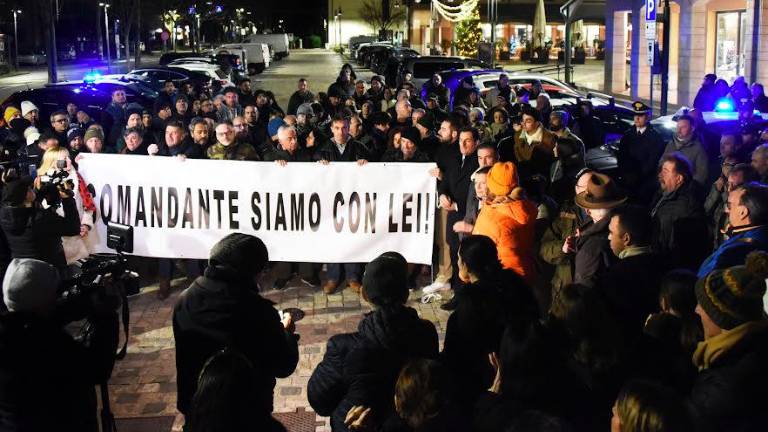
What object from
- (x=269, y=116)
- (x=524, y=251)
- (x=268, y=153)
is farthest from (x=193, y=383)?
(x=269, y=116)

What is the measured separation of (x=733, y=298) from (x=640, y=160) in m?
7.30

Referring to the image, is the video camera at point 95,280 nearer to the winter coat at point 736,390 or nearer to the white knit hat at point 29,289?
the white knit hat at point 29,289

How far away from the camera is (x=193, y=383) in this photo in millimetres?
4402

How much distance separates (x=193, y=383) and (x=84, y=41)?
3248 inches

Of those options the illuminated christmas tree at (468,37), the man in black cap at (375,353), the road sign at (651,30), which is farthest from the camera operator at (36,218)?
the illuminated christmas tree at (468,37)

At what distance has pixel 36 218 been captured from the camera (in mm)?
6676

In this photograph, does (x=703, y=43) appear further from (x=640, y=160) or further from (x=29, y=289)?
(x=29, y=289)

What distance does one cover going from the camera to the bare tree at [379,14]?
99.2 m

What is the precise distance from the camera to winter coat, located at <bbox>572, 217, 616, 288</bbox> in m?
5.80

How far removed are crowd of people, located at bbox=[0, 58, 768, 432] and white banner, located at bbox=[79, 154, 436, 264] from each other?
0.28 metres

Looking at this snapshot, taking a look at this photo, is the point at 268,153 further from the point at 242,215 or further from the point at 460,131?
the point at 460,131

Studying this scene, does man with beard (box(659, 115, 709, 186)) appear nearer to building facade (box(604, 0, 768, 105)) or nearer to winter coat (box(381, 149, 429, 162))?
winter coat (box(381, 149, 429, 162))

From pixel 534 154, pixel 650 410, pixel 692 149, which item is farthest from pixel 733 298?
pixel 692 149

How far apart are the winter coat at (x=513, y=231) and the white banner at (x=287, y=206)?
2.06 m
